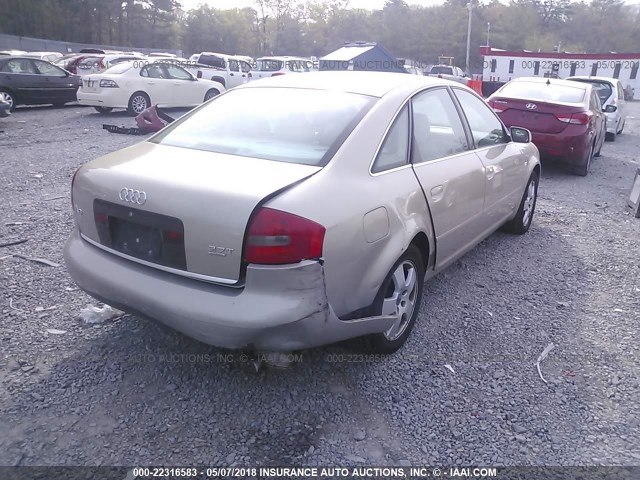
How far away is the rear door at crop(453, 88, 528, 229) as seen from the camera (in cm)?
436

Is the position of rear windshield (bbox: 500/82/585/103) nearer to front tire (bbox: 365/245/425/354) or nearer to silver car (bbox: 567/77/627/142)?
silver car (bbox: 567/77/627/142)

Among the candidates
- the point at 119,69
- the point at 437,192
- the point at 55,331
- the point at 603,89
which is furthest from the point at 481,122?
the point at 119,69

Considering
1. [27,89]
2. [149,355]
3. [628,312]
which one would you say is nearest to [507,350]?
[628,312]

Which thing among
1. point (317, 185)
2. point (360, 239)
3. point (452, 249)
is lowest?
point (452, 249)

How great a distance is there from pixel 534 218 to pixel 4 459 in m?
5.70

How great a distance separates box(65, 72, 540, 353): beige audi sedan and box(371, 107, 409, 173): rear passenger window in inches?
0.5

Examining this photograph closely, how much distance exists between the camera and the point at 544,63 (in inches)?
1331

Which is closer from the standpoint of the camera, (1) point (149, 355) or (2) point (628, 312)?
(1) point (149, 355)

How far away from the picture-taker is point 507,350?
3.49m

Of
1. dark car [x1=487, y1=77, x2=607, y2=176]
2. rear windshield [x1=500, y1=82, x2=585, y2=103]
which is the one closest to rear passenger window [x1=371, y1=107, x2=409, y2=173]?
dark car [x1=487, y1=77, x2=607, y2=176]

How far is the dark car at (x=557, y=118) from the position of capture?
8.09 meters

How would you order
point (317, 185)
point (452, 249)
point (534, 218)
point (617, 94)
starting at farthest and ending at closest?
point (617, 94), point (534, 218), point (452, 249), point (317, 185)

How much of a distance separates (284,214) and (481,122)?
2731mm

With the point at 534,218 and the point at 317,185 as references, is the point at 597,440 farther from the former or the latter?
the point at 534,218
